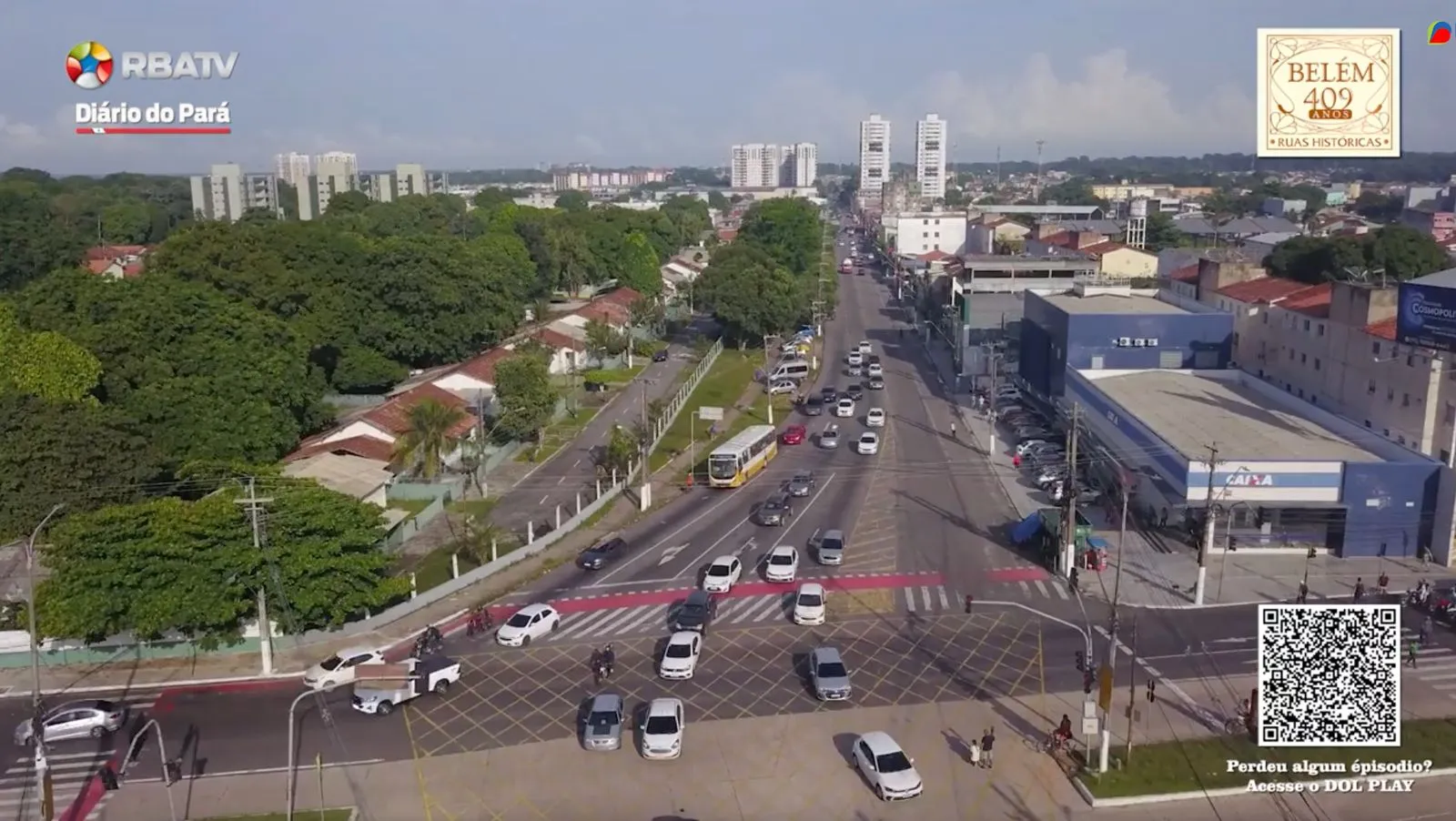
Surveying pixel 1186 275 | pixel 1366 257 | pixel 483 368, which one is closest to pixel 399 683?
pixel 483 368

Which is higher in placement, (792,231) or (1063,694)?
(792,231)

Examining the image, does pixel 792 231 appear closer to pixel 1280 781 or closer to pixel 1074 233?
pixel 1074 233

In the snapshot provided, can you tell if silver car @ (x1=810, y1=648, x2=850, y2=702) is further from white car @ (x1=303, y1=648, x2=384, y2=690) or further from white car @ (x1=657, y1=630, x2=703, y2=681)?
white car @ (x1=303, y1=648, x2=384, y2=690)

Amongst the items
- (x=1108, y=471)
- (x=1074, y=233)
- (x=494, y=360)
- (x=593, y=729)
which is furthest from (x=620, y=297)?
(x=593, y=729)

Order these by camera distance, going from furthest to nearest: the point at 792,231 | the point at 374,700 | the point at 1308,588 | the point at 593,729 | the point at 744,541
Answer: the point at 792,231 → the point at 744,541 → the point at 1308,588 → the point at 374,700 → the point at 593,729

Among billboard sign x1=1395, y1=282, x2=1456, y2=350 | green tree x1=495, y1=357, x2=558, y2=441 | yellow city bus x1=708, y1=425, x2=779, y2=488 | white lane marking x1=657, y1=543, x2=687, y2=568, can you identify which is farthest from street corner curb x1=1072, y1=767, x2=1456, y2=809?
green tree x1=495, y1=357, x2=558, y2=441

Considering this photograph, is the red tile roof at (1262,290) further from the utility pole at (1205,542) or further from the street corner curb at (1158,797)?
the street corner curb at (1158,797)

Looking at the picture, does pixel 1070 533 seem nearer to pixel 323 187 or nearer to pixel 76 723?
pixel 76 723
